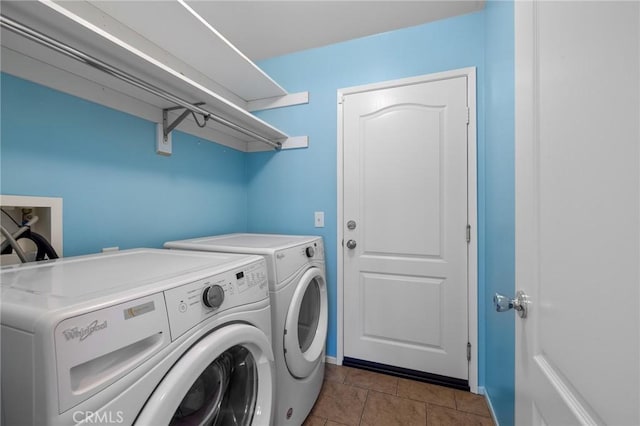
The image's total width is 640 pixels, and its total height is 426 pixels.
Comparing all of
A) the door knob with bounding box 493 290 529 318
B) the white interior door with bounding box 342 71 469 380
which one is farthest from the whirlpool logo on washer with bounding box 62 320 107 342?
the white interior door with bounding box 342 71 469 380

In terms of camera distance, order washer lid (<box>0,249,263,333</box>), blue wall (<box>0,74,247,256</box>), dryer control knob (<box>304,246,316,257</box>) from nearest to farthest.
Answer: washer lid (<box>0,249,263,333</box>), blue wall (<box>0,74,247,256</box>), dryer control knob (<box>304,246,316,257</box>)

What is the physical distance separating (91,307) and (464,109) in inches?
78.6

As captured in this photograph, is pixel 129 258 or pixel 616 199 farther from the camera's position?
pixel 129 258

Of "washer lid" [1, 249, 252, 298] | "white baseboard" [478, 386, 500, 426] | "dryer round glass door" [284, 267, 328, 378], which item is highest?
"washer lid" [1, 249, 252, 298]

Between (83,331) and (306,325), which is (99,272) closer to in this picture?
(83,331)

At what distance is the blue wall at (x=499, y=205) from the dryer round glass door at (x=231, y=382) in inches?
40.4

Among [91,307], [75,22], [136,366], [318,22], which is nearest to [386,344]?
[136,366]

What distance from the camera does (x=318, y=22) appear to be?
1728mm

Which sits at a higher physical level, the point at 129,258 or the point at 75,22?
the point at 75,22

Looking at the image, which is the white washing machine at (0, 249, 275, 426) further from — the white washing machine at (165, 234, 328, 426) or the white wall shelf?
the white wall shelf

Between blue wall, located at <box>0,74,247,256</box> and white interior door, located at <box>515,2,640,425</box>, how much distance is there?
1650mm

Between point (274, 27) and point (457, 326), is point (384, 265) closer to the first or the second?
point (457, 326)

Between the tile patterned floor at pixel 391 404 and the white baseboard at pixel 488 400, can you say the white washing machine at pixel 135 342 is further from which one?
the white baseboard at pixel 488 400

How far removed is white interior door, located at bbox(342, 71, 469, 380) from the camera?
1.65 m
